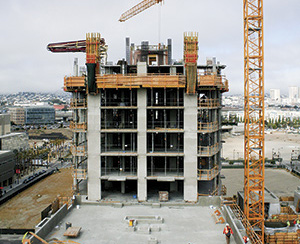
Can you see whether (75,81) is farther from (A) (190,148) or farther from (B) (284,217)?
(B) (284,217)

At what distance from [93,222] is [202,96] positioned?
943 inches

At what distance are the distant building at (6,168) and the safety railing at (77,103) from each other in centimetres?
3727

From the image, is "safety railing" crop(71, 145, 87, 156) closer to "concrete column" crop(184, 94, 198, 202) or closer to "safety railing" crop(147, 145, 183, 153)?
"safety railing" crop(147, 145, 183, 153)

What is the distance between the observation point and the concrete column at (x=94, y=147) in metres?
34.3

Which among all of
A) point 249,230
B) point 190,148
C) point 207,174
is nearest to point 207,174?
point 207,174

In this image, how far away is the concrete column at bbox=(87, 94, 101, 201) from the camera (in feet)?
113

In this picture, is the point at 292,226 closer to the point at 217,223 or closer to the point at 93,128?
the point at 217,223

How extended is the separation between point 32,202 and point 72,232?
38456 mm

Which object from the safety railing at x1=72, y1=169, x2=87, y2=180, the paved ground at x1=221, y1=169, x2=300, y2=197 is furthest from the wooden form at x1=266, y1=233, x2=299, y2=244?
the safety railing at x1=72, y1=169, x2=87, y2=180

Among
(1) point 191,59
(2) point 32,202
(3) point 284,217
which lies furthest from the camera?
(2) point 32,202

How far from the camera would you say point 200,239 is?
2458cm

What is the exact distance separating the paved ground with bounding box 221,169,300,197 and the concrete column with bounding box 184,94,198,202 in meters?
32.6

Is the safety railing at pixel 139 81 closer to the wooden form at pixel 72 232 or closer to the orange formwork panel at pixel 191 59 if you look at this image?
the orange formwork panel at pixel 191 59

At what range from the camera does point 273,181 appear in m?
74.8
